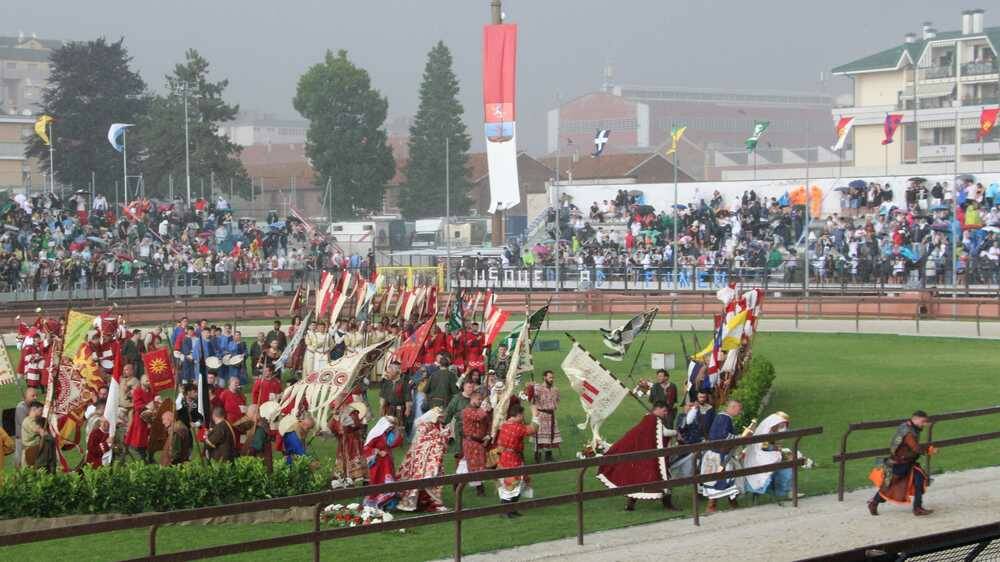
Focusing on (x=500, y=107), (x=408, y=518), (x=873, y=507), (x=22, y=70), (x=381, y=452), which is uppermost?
(x=22, y=70)

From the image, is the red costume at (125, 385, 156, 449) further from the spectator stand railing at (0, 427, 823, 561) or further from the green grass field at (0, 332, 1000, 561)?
the spectator stand railing at (0, 427, 823, 561)

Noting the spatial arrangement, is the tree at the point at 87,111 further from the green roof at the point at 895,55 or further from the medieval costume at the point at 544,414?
the medieval costume at the point at 544,414

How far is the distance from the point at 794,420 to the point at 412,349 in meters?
6.65

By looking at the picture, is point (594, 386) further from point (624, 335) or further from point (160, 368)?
point (624, 335)

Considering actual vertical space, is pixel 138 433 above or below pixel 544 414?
below

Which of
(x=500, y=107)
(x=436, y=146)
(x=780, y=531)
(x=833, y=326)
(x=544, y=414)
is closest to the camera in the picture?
(x=780, y=531)

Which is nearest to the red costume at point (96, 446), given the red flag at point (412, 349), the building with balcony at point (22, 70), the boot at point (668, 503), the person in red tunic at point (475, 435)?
the person in red tunic at point (475, 435)

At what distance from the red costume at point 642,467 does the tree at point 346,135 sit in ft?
269

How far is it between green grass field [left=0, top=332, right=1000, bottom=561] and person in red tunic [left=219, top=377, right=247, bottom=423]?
8.33ft

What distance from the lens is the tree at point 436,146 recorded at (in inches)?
4016

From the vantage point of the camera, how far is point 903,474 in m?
15.6

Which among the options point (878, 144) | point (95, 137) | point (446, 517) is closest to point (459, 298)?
point (446, 517)

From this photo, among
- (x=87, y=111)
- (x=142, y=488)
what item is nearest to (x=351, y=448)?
(x=142, y=488)

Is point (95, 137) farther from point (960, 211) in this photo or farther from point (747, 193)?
point (960, 211)
